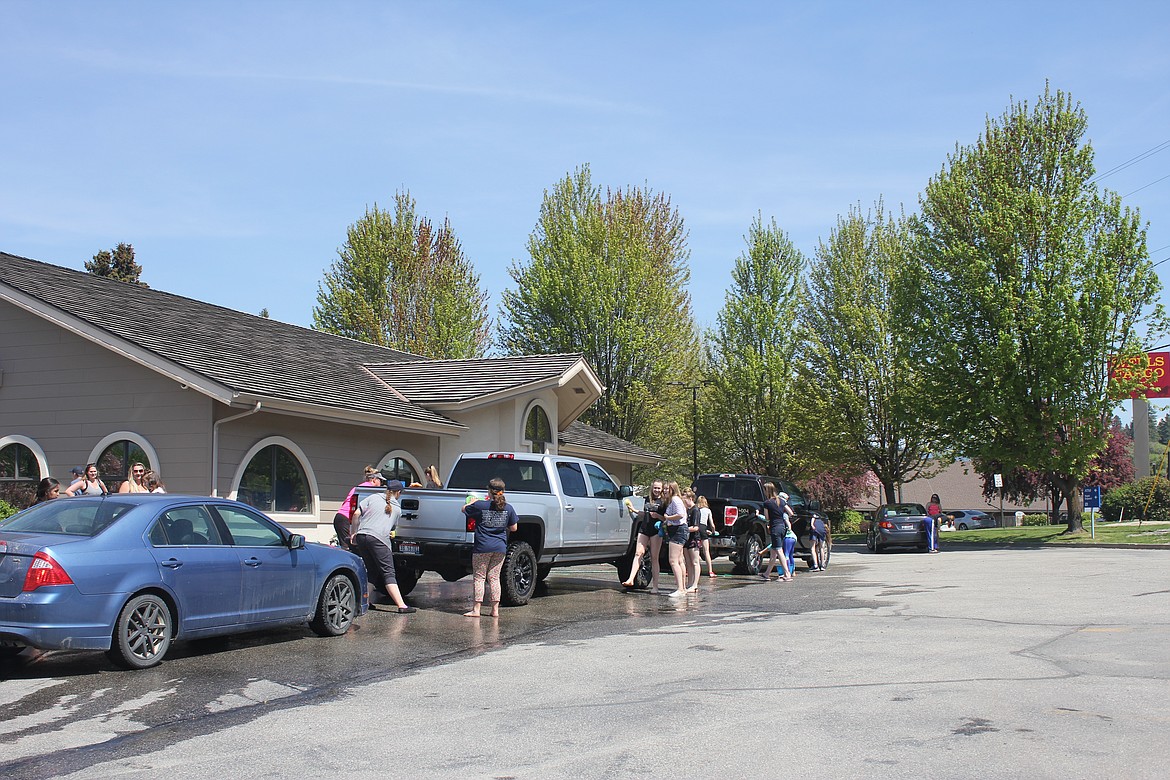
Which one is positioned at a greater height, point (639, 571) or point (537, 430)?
point (537, 430)

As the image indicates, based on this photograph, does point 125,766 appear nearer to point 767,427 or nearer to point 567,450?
point 567,450

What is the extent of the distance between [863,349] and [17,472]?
3302cm

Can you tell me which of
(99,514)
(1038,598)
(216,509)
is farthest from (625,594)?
(99,514)

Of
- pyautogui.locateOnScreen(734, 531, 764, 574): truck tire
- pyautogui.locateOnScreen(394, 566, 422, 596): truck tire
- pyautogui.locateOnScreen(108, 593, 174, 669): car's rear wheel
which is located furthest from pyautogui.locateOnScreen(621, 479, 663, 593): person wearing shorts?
pyautogui.locateOnScreen(108, 593, 174, 669): car's rear wheel

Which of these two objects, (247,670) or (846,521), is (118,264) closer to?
(846,521)

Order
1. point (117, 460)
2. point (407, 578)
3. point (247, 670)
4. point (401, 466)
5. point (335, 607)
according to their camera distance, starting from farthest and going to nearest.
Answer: point (401, 466) < point (117, 460) < point (407, 578) < point (335, 607) < point (247, 670)

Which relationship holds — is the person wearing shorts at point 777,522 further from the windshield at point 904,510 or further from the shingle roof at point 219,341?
the windshield at point 904,510

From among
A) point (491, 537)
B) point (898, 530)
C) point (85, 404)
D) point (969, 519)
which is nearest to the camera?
point (491, 537)

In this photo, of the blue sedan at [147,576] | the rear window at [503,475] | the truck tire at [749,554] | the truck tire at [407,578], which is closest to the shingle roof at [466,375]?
the truck tire at [749,554]

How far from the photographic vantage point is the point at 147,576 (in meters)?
9.38

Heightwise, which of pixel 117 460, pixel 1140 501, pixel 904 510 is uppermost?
pixel 117 460

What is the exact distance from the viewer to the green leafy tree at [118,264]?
2025 inches

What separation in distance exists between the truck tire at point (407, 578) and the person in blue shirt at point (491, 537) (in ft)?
7.07

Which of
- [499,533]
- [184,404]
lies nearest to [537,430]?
[184,404]
